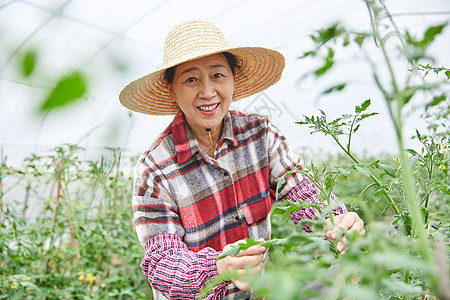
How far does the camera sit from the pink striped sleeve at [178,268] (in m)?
1.10

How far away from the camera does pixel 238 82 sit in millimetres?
1815

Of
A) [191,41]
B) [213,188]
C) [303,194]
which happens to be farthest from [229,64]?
[303,194]

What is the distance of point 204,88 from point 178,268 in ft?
2.10

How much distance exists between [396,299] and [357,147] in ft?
19.0

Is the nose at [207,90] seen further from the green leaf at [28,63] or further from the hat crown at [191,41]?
the green leaf at [28,63]

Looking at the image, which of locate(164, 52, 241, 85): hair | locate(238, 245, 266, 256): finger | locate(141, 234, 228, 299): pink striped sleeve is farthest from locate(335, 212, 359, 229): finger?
locate(164, 52, 241, 85): hair

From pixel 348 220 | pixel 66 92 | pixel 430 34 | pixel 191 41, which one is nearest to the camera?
pixel 66 92

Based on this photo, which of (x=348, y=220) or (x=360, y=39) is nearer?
(x=360, y=39)

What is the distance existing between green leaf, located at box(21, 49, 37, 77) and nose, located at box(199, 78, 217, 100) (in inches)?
47.1

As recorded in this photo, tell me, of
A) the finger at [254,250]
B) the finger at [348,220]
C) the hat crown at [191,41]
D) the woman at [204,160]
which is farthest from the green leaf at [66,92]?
the hat crown at [191,41]

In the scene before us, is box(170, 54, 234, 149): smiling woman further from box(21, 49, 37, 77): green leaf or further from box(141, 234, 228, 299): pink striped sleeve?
box(21, 49, 37, 77): green leaf

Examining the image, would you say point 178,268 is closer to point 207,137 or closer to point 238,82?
point 207,137

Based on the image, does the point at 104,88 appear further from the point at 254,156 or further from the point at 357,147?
the point at 357,147

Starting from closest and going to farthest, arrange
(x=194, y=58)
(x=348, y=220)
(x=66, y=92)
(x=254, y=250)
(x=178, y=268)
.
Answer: (x=66, y=92)
(x=254, y=250)
(x=348, y=220)
(x=178, y=268)
(x=194, y=58)
